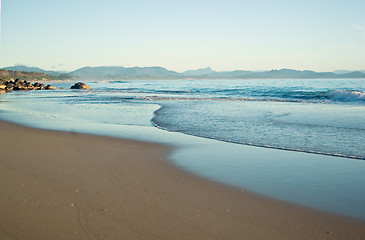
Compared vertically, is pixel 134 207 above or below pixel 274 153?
above

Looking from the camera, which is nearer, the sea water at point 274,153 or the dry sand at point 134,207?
the dry sand at point 134,207

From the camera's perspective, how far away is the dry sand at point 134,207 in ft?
12.1

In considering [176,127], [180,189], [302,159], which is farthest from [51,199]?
[176,127]

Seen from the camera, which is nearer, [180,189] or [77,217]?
[77,217]

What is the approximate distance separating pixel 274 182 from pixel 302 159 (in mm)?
1951

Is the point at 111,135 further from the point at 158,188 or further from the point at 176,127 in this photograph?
the point at 158,188

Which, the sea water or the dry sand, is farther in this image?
the sea water

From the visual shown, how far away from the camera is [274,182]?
18.2 ft

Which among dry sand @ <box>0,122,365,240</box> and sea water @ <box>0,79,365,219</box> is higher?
dry sand @ <box>0,122,365,240</box>

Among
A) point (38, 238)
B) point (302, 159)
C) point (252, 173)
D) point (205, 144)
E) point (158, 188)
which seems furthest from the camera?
point (205, 144)

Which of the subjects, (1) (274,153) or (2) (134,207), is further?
(1) (274,153)

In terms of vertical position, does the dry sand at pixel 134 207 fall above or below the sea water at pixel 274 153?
above

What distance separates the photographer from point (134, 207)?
172 inches

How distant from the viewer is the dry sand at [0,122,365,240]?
368cm
